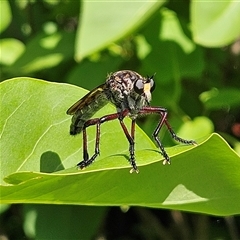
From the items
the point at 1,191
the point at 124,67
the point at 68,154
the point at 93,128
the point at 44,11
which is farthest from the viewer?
the point at 44,11

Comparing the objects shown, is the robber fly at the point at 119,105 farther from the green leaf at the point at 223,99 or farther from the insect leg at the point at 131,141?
the green leaf at the point at 223,99

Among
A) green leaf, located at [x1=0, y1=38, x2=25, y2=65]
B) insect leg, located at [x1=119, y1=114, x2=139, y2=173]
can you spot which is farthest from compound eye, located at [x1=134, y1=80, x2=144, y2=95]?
green leaf, located at [x1=0, y1=38, x2=25, y2=65]

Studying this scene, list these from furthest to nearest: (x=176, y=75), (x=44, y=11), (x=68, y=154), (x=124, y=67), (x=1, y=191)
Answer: (x=44, y=11)
(x=124, y=67)
(x=176, y=75)
(x=68, y=154)
(x=1, y=191)

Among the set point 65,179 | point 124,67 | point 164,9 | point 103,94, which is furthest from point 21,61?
point 65,179

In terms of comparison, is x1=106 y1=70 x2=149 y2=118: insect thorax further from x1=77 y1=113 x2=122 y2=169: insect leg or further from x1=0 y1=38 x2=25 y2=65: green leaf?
x1=0 y1=38 x2=25 y2=65: green leaf

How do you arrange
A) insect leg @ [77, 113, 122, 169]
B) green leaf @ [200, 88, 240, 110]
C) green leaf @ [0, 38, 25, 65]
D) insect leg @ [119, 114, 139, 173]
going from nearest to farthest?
insect leg @ [119, 114, 139, 173] < insect leg @ [77, 113, 122, 169] < green leaf @ [200, 88, 240, 110] < green leaf @ [0, 38, 25, 65]

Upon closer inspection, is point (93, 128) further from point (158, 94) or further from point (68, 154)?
point (158, 94)

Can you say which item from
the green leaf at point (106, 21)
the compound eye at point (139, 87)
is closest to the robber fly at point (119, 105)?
the compound eye at point (139, 87)
